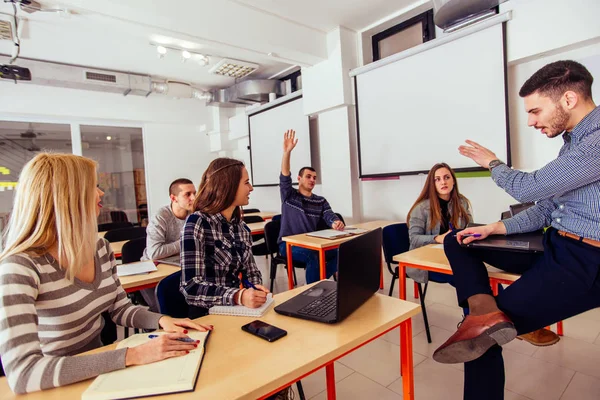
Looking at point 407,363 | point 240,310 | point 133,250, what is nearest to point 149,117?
point 133,250

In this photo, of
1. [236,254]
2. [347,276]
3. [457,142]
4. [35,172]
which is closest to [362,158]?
[457,142]

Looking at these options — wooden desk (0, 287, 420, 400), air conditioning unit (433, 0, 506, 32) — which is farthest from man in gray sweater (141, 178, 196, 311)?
air conditioning unit (433, 0, 506, 32)

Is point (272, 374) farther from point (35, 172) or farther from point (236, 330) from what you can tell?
point (35, 172)

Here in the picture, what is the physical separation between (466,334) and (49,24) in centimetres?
468

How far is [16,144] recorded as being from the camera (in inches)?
202

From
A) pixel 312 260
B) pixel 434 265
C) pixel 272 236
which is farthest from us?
pixel 272 236

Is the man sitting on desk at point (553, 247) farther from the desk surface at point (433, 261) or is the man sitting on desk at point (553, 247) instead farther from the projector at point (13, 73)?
the projector at point (13, 73)

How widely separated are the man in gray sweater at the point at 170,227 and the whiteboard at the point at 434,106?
2.42 m

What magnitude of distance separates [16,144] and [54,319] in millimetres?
5523

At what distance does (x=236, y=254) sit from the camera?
62.9 inches

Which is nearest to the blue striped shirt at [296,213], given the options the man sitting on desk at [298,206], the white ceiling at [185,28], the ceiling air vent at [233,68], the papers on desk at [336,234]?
the man sitting on desk at [298,206]

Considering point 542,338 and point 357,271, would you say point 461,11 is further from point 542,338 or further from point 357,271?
point 357,271

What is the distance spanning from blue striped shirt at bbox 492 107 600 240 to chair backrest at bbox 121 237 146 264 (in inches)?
94.2

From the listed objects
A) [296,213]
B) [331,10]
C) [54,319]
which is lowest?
[54,319]
